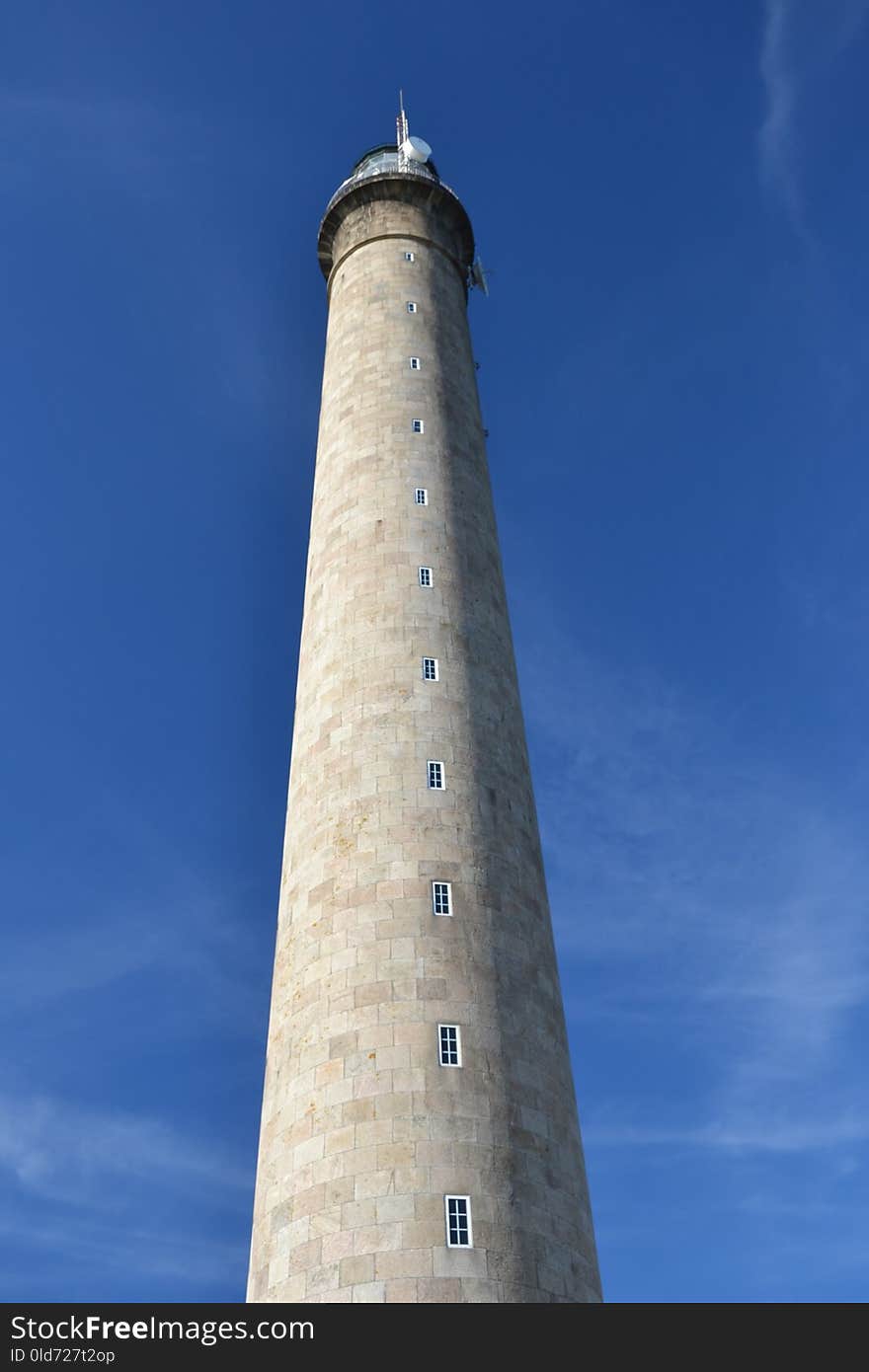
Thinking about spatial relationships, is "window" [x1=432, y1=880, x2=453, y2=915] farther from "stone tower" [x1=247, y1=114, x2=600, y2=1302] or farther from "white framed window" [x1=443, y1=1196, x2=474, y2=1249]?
"white framed window" [x1=443, y1=1196, x2=474, y2=1249]

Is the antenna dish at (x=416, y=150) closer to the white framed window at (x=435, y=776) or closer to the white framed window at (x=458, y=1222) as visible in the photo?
the white framed window at (x=435, y=776)

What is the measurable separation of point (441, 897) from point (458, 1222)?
8.90 m

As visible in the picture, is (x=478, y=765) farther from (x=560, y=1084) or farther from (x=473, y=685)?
(x=560, y=1084)

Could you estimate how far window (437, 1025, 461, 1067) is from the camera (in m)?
31.2

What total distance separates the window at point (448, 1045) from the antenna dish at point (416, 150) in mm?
46873

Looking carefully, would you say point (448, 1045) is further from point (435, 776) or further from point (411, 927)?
point (435, 776)

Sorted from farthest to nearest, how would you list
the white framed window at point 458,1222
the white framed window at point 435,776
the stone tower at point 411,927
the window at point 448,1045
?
the white framed window at point 435,776
the window at point 448,1045
the stone tower at point 411,927
the white framed window at point 458,1222

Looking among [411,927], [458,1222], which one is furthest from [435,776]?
[458,1222]

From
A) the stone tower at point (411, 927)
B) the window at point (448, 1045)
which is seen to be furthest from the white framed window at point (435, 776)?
the window at point (448, 1045)

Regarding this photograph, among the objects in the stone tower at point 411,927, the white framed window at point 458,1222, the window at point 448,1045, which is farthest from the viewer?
the window at point 448,1045

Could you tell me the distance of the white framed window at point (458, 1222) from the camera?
28406 mm

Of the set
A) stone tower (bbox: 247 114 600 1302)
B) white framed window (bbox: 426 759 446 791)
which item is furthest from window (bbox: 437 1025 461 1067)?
white framed window (bbox: 426 759 446 791)

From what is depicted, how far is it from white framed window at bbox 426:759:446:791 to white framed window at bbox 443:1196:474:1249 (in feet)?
40.0
